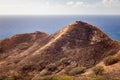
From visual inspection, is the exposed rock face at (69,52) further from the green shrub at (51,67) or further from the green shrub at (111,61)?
the green shrub at (111,61)

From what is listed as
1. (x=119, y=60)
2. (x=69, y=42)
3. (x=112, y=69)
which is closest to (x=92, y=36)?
(x=69, y=42)

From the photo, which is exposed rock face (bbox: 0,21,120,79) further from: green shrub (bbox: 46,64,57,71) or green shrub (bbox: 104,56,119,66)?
green shrub (bbox: 104,56,119,66)

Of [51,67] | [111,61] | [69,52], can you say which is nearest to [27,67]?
[51,67]

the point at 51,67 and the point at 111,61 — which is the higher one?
the point at 111,61

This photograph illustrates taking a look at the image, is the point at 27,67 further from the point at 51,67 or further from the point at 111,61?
the point at 111,61

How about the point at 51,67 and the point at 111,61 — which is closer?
the point at 111,61

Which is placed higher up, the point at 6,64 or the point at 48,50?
the point at 48,50

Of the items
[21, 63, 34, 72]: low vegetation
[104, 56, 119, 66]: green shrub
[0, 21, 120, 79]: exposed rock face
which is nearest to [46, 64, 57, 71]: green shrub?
[0, 21, 120, 79]: exposed rock face

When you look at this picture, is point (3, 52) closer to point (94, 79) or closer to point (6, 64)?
point (6, 64)
